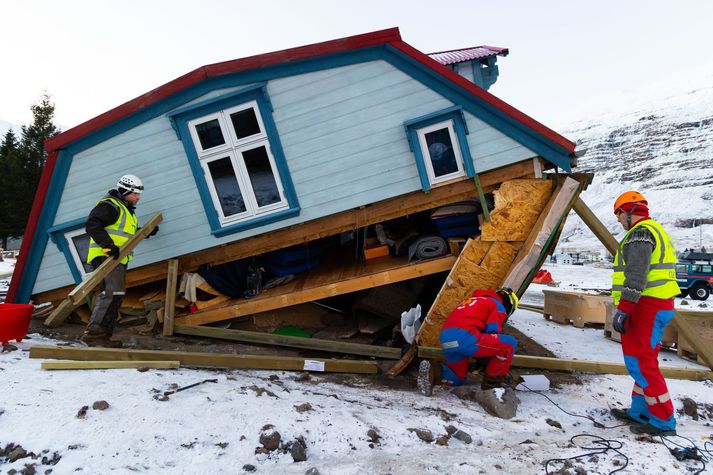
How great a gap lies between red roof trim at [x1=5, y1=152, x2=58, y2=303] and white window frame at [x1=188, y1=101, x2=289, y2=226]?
7.93 feet

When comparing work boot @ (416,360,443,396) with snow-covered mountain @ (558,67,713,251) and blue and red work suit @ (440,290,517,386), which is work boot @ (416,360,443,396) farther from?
snow-covered mountain @ (558,67,713,251)

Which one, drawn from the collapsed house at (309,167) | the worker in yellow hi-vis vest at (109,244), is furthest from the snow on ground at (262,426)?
the collapsed house at (309,167)

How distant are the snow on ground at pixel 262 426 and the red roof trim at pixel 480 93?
3.68m

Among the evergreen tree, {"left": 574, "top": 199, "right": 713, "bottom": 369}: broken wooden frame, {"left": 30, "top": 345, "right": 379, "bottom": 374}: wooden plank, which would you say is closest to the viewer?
{"left": 30, "top": 345, "right": 379, "bottom": 374}: wooden plank

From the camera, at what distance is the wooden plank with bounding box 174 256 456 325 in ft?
20.9

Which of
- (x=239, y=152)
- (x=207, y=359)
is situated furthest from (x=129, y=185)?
(x=207, y=359)

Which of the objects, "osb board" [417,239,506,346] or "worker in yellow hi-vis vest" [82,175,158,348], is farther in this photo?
"osb board" [417,239,506,346]

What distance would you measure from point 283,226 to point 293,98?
1981 mm

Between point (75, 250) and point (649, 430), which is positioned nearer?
point (649, 430)

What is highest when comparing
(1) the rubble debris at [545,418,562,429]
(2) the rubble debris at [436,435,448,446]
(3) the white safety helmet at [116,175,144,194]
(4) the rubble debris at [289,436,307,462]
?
(3) the white safety helmet at [116,175,144,194]

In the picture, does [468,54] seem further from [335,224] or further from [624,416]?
[624,416]

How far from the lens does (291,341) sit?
6.56 meters

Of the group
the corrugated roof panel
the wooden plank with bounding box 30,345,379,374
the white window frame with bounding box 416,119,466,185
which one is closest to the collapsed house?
the white window frame with bounding box 416,119,466,185

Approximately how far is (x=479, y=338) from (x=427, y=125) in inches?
128
